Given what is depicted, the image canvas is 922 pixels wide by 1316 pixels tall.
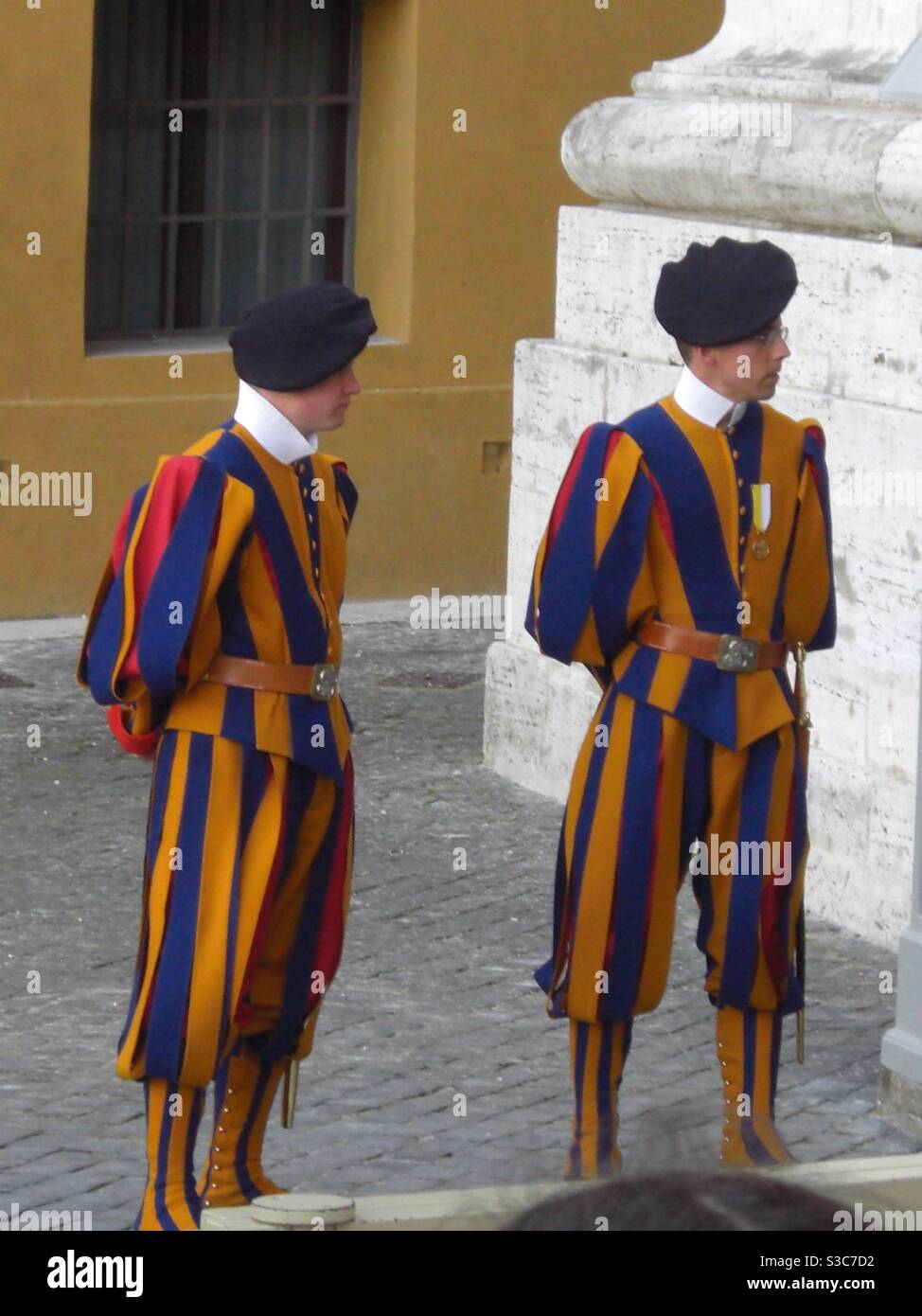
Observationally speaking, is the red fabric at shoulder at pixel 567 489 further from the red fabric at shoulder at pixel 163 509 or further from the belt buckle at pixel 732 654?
the red fabric at shoulder at pixel 163 509

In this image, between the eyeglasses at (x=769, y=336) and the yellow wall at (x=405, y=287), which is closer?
the eyeglasses at (x=769, y=336)

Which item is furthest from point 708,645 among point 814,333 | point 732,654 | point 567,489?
point 814,333

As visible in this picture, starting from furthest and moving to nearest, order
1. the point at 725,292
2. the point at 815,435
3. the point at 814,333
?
the point at 814,333 < the point at 815,435 < the point at 725,292

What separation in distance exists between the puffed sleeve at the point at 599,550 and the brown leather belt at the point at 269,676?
50 centimetres

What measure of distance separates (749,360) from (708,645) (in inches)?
19.5

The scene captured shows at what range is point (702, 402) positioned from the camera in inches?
173

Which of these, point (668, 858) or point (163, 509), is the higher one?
point (163, 509)

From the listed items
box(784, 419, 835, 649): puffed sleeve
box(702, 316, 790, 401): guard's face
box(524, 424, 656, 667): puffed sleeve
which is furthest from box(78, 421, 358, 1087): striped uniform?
box(784, 419, 835, 649): puffed sleeve

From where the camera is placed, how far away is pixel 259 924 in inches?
159

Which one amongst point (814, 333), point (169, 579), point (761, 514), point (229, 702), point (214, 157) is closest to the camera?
point (169, 579)

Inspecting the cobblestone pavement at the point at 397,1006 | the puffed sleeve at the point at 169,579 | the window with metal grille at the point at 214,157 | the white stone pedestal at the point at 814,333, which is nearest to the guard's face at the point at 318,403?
the puffed sleeve at the point at 169,579

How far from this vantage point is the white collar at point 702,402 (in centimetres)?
438

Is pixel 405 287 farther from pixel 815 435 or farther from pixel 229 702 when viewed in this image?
pixel 229 702

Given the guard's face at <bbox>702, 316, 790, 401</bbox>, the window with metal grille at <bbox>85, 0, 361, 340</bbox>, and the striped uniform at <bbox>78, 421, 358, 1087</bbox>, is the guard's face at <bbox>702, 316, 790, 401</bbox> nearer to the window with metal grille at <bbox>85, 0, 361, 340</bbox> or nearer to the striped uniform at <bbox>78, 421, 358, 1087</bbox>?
the striped uniform at <bbox>78, 421, 358, 1087</bbox>
